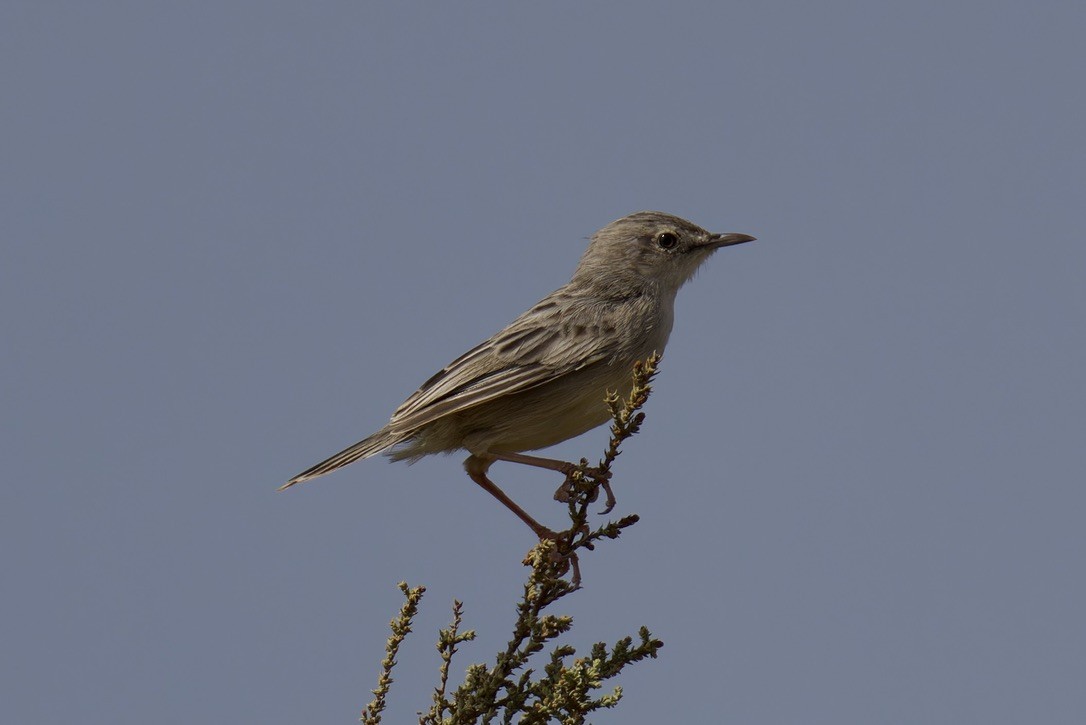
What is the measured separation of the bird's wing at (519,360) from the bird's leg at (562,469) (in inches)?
17.7

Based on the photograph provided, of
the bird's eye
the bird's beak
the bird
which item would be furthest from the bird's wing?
the bird's beak

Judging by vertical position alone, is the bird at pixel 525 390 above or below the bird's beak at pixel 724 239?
below

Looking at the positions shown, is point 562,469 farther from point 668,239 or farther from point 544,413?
point 668,239

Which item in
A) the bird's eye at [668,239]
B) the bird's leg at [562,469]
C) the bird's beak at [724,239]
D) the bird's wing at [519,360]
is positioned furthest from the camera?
the bird's beak at [724,239]

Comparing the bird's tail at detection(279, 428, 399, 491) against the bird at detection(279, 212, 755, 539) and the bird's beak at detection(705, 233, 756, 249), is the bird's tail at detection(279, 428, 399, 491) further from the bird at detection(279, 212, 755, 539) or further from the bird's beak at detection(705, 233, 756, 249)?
the bird's beak at detection(705, 233, 756, 249)

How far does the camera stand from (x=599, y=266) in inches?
388

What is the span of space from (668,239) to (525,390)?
2.71 m

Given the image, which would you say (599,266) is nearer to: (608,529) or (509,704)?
(608,529)

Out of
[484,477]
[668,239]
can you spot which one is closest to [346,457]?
[484,477]

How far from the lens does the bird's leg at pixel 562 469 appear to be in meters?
5.64

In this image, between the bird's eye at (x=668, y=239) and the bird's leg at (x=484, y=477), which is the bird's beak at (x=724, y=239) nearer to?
the bird's eye at (x=668, y=239)

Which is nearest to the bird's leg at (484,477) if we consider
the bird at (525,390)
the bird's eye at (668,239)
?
the bird at (525,390)

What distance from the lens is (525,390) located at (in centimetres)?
810

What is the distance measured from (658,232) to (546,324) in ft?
6.93
